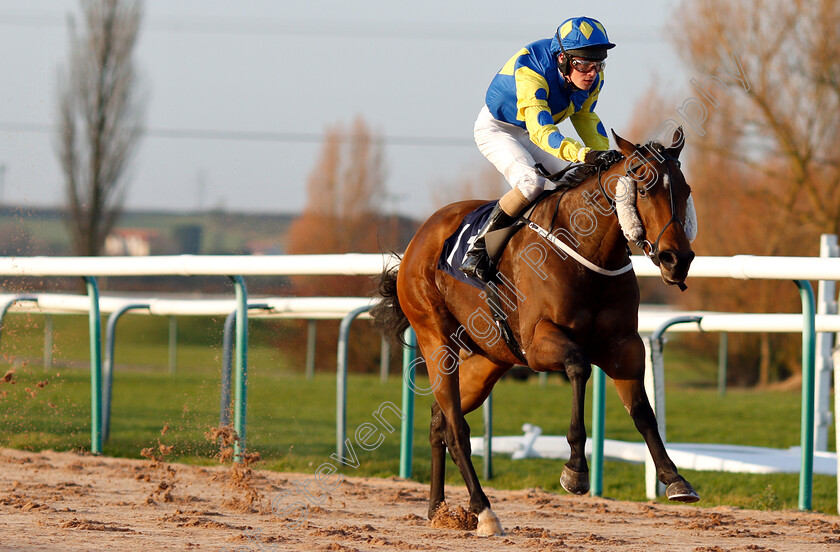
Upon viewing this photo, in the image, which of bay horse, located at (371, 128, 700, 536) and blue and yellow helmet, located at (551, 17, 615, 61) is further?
blue and yellow helmet, located at (551, 17, 615, 61)

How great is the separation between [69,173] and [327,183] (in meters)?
6.82

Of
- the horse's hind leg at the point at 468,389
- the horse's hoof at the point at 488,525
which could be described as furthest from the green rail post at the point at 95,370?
the horse's hoof at the point at 488,525

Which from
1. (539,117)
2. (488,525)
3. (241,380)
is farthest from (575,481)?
(241,380)

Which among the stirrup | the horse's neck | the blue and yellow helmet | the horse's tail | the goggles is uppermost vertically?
the blue and yellow helmet

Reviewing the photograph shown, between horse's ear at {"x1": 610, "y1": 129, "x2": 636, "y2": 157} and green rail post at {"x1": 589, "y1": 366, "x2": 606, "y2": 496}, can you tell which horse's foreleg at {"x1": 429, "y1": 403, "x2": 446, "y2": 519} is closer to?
green rail post at {"x1": 589, "y1": 366, "x2": 606, "y2": 496}

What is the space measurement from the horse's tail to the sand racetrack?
85cm

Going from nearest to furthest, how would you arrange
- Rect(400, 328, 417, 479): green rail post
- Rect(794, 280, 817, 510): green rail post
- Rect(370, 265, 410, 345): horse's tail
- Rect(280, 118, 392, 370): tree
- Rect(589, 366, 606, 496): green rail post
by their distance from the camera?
Rect(794, 280, 817, 510): green rail post < Rect(370, 265, 410, 345): horse's tail < Rect(589, 366, 606, 496): green rail post < Rect(400, 328, 417, 479): green rail post < Rect(280, 118, 392, 370): tree

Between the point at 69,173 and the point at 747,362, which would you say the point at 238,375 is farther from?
the point at 69,173

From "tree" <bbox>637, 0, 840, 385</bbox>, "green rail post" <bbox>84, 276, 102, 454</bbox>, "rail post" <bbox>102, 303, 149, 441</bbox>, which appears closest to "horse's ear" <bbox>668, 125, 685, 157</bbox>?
"green rail post" <bbox>84, 276, 102, 454</bbox>

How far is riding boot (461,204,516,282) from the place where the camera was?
4.12 m

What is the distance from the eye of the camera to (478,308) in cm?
426

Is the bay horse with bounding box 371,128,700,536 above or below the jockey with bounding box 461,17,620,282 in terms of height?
below

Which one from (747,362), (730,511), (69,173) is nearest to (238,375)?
(730,511)

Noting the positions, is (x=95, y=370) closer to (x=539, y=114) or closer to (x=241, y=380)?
(x=241, y=380)
